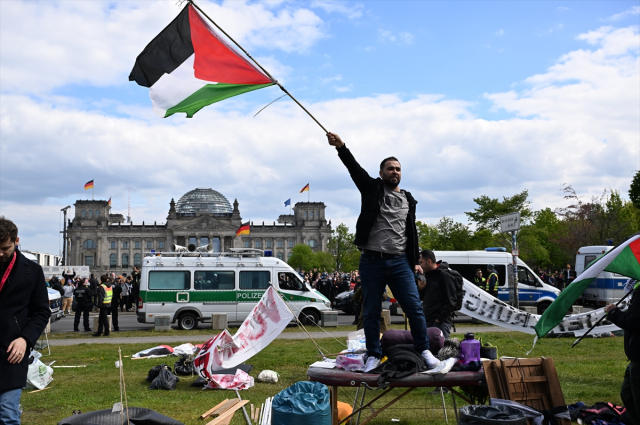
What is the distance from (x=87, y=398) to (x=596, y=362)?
929cm

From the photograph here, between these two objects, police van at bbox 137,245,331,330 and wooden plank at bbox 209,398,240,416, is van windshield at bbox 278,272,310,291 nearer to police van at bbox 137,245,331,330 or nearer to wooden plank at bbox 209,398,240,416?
police van at bbox 137,245,331,330

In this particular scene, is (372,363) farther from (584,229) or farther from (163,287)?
(584,229)

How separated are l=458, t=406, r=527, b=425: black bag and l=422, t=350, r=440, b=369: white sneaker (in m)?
0.75

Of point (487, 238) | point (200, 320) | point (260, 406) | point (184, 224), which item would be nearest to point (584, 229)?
point (487, 238)

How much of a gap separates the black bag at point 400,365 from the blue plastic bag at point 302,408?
0.56 meters

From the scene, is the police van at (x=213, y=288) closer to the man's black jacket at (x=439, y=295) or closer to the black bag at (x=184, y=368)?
the black bag at (x=184, y=368)

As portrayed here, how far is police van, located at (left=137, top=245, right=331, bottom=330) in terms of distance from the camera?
65.9 ft

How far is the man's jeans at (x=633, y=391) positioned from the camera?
4703 millimetres

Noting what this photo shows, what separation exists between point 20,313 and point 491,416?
12.6ft

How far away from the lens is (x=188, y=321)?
20.1 m

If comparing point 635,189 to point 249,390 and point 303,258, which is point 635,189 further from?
point 249,390

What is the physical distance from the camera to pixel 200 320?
67.1 feet

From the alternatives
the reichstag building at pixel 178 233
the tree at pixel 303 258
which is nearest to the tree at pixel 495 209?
the tree at pixel 303 258

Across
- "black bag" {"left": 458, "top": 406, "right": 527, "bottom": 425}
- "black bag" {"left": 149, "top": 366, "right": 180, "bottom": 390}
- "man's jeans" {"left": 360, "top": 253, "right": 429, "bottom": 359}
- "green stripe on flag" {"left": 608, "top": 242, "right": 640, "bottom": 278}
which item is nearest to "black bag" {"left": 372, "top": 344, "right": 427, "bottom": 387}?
"man's jeans" {"left": 360, "top": 253, "right": 429, "bottom": 359}
